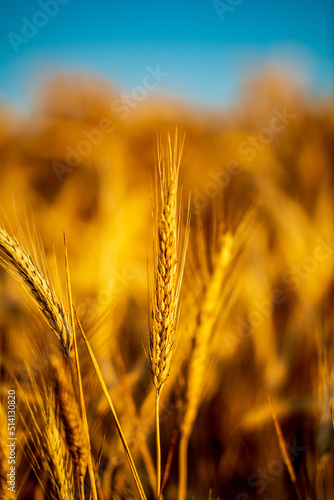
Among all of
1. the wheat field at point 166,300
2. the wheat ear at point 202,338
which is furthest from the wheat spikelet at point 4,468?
the wheat ear at point 202,338

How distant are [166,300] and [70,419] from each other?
0.50 feet

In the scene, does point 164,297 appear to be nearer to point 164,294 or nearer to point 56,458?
point 164,294

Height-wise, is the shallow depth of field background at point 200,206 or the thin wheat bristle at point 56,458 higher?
the shallow depth of field background at point 200,206

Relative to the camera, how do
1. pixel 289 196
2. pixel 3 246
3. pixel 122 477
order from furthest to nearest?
pixel 289 196
pixel 122 477
pixel 3 246

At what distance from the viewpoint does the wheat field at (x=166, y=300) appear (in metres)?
0.42

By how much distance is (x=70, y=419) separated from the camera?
361 millimetres

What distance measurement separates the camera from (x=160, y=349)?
377 millimetres

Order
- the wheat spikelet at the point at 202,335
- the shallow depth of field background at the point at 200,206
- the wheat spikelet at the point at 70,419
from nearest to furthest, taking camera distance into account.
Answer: the wheat spikelet at the point at 70,419
the wheat spikelet at the point at 202,335
the shallow depth of field background at the point at 200,206

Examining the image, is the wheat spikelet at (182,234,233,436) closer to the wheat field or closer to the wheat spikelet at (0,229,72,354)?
the wheat field

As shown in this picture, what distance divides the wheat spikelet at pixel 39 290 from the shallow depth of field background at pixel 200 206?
9 centimetres

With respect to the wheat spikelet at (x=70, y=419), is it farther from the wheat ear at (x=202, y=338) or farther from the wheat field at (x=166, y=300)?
the wheat ear at (x=202, y=338)

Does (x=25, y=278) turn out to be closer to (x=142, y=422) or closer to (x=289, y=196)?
(x=142, y=422)

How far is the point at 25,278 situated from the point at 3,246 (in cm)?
4

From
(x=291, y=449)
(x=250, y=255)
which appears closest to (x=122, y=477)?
(x=291, y=449)
